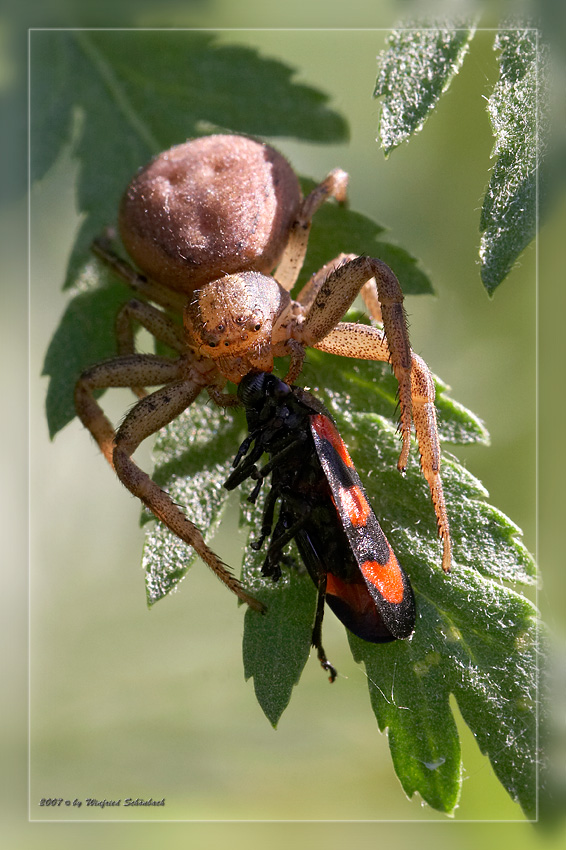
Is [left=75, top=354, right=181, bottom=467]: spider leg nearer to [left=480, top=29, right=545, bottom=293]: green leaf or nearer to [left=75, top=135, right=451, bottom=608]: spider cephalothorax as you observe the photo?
[left=75, top=135, right=451, bottom=608]: spider cephalothorax

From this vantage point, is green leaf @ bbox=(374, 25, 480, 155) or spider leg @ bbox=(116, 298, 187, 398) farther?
spider leg @ bbox=(116, 298, 187, 398)

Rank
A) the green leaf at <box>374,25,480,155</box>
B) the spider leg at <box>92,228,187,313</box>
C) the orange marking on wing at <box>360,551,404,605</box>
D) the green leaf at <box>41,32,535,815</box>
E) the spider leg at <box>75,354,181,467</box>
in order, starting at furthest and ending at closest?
the spider leg at <box>92,228,187,313</box>
the spider leg at <box>75,354,181,467</box>
the green leaf at <box>374,25,480,155</box>
the green leaf at <box>41,32,535,815</box>
the orange marking on wing at <box>360,551,404,605</box>

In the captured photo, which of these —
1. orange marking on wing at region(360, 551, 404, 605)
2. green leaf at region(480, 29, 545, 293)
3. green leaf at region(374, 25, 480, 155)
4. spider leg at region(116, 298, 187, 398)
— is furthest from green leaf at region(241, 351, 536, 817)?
green leaf at region(374, 25, 480, 155)

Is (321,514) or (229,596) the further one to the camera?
(229,596)

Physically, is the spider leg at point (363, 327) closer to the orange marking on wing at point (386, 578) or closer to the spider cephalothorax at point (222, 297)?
the spider cephalothorax at point (222, 297)

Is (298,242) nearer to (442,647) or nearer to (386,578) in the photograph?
(386,578)

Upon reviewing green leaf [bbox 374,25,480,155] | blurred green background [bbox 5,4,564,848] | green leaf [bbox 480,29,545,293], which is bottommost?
blurred green background [bbox 5,4,564,848]

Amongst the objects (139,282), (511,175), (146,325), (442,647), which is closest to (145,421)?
(146,325)
